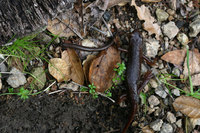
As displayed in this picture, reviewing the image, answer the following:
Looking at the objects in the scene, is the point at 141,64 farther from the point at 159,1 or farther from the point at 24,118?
the point at 24,118

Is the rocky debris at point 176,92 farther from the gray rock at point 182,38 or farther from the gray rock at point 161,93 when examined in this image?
the gray rock at point 182,38

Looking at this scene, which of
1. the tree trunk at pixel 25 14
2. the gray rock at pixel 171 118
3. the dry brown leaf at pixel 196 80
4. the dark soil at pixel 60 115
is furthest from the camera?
the dry brown leaf at pixel 196 80

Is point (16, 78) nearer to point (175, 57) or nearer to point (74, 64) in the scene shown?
point (74, 64)

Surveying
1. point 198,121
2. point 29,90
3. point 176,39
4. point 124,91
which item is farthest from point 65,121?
point 176,39

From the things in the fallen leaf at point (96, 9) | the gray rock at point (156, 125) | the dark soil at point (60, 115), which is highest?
the fallen leaf at point (96, 9)

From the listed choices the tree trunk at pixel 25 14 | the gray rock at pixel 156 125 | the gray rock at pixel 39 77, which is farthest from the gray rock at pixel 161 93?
the tree trunk at pixel 25 14

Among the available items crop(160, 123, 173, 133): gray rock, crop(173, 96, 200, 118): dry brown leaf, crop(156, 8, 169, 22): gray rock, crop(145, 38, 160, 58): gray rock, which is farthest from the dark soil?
crop(156, 8, 169, 22): gray rock

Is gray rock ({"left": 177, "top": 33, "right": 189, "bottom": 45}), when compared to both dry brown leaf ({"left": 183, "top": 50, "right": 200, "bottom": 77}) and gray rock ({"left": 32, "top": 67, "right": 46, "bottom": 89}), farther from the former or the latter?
gray rock ({"left": 32, "top": 67, "right": 46, "bottom": 89})
